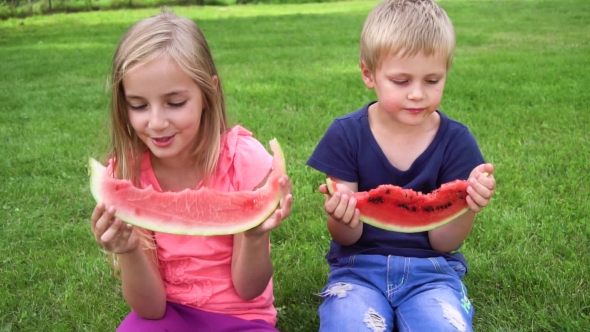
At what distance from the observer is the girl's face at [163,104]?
235 centimetres

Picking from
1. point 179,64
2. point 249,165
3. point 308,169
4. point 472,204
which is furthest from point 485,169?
point 308,169

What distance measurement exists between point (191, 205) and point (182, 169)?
34 cm

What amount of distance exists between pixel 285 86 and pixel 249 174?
17.0 feet

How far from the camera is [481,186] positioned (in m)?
2.41

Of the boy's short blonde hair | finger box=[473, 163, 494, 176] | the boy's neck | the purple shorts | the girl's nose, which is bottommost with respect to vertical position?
the purple shorts

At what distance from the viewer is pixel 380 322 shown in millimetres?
2484

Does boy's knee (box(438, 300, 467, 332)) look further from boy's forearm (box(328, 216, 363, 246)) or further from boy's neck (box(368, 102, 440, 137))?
boy's neck (box(368, 102, 440, 137))

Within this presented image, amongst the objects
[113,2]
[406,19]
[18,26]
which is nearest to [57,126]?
[406,19]

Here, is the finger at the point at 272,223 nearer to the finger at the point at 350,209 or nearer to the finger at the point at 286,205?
the finger at the point at 286,205

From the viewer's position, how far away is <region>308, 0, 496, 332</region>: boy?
249 centimetres

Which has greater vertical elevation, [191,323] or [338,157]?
[338,157]

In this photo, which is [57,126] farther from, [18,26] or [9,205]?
[18,26]

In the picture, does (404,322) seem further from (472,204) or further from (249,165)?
(249,165)

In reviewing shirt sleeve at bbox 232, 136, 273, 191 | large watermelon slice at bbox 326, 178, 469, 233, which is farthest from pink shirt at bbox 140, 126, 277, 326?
large watermelon slice at bbox 326, 178, 469, 233
